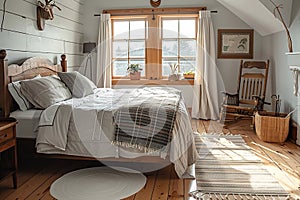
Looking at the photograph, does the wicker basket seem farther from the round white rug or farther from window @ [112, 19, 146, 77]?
window @ [112, 19, 146, 77]

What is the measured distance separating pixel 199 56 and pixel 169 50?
64 centimetres

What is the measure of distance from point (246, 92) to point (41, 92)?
3.64 metres

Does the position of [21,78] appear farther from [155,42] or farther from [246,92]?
[246,92]

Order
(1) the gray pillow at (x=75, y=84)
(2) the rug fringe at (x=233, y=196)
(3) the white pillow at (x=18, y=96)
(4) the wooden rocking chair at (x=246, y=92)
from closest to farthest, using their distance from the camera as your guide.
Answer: (2) the rug fringe at (x=233, y=196) < (3) the white pillow at (x=18, y=96) < (1) the gray pillow at (x=75, y=84) < (4) the wooden rocking chair at (x=246, y=92)

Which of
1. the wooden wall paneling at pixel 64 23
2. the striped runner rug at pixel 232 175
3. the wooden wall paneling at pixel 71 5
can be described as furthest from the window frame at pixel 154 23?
the striped runner rug at pixel 232 175

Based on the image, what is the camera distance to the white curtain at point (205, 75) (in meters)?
5.61

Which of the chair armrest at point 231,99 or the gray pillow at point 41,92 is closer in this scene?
the gray pillow at point 41,92

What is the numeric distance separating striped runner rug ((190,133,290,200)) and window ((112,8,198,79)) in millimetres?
2281

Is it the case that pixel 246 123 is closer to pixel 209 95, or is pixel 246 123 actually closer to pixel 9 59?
pixel 209 95

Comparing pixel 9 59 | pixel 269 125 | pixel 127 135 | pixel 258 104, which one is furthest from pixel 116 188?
pixel 258 104

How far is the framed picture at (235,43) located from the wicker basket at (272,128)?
1827 mm

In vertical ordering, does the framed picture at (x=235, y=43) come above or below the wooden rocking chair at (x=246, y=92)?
above

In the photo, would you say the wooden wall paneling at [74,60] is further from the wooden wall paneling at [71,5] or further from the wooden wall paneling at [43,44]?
the wooden wall paneling at [71,5]

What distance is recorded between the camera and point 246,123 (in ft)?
17.6
